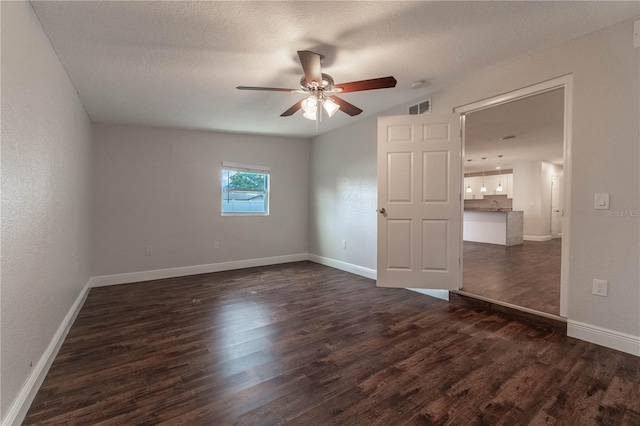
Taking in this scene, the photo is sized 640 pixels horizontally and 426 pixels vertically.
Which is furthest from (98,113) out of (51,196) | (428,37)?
(428,37)

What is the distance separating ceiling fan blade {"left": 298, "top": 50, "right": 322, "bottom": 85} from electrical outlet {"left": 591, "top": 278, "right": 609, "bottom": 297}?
110 inches

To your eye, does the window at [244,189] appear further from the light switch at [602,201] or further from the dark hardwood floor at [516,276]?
the light switch at [602,201]

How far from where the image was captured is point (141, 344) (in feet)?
7.47

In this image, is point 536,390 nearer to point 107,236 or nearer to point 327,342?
point 327,342

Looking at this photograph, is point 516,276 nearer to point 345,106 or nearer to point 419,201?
point 419,201

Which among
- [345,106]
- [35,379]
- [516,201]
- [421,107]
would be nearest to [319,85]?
[345,106]

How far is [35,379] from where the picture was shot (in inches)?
66.2

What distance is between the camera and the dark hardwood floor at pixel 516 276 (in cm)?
298

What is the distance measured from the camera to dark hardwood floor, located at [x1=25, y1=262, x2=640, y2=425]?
150cm

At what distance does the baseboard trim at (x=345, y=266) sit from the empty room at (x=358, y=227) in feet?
0.70

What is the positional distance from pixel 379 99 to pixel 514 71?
1.41m

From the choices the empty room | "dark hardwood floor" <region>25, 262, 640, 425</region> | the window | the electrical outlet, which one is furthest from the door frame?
the window

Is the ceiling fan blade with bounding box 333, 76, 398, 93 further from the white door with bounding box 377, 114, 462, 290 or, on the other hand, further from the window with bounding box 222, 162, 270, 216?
the window with bounding box 222, 162, 270, 216

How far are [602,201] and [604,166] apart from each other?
0.28m
